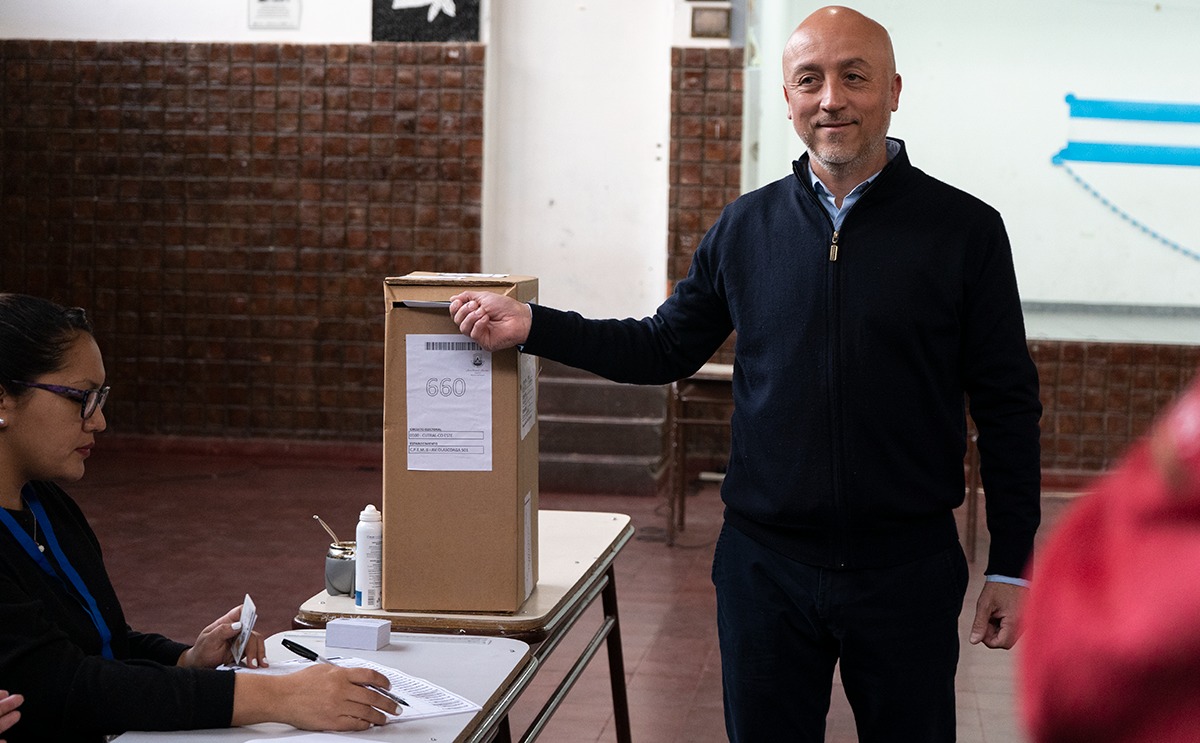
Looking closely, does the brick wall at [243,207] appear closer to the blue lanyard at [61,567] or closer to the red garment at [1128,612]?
the blue lanyard at [61,567]

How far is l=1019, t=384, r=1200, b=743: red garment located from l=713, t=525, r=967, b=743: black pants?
4.83ft

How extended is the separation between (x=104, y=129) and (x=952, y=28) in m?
4.61

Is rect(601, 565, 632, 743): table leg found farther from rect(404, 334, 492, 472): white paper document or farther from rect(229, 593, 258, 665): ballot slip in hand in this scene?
rect(229, 593, 258, 665): ballot slip in hand

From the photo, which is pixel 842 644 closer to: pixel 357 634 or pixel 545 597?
pixel 545 597

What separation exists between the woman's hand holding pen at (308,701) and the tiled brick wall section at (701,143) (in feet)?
17.6

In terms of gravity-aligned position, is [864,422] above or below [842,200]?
below

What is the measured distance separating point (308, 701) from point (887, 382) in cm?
93

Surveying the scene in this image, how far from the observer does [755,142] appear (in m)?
7.11

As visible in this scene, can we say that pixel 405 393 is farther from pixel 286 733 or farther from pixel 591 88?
pixel 591 88

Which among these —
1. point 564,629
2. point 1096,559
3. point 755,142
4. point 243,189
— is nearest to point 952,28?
point 755,142

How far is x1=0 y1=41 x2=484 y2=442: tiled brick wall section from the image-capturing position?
7.32 m

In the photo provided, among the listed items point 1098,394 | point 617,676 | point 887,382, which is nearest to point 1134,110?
point 1098,394

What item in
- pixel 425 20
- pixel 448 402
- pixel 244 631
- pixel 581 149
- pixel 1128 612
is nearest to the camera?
pixel 1128 612

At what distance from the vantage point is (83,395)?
1.87 metres
